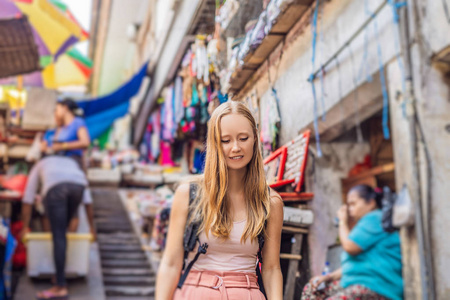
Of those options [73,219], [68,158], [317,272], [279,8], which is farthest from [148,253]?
[279,8]

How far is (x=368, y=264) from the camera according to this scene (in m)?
2.62

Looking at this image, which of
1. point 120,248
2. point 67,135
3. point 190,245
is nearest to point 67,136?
point 67,135

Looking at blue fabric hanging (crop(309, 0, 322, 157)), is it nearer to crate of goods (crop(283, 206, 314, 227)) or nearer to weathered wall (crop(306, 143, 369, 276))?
weathered wall (crop(306, 143, 369, 276))

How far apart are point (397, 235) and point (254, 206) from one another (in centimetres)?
156

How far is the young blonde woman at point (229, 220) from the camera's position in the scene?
1430 millimetres

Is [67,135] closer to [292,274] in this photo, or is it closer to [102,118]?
[292,274]

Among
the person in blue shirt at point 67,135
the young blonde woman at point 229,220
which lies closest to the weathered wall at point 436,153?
the young blonde woman at point 229,220

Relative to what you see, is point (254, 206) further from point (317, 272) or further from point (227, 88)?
point (317, 272)

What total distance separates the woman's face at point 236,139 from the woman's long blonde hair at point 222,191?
0.02 metres

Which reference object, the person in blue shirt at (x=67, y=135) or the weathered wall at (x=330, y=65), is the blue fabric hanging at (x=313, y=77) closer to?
the weathered wall at (x=330, y=65)

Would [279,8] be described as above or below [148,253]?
above

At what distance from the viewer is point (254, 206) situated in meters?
1.47

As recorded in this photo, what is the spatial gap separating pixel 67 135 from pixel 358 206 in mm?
2678

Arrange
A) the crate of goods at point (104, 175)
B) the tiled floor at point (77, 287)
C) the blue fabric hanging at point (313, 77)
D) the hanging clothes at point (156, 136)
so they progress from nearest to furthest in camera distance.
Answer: the blue fabric hanging at point (313, 77)
the tiled floor at point (77, 287)
the hanging clothes at point (156, 136)
the crate of goods at point (104, 175)
